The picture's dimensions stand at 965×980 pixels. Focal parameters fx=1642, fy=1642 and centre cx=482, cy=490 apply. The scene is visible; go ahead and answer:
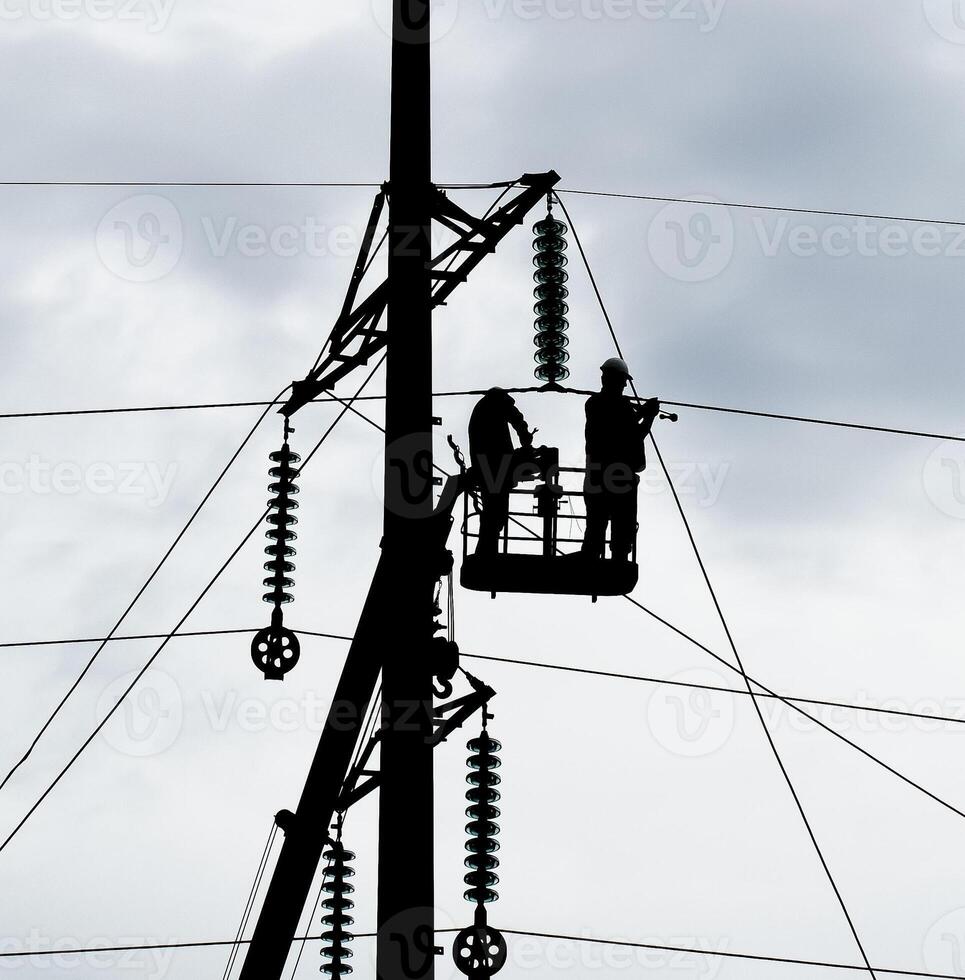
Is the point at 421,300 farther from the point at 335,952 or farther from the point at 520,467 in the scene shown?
the point at 335,952

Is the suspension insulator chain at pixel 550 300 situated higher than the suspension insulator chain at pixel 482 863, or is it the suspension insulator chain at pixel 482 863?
the suspension insulator chain at pixel 550 300

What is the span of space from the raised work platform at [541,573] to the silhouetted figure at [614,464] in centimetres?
40

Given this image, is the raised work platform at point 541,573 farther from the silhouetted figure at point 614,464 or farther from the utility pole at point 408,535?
the utility pole at point 408,535

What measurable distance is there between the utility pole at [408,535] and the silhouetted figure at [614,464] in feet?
6.55

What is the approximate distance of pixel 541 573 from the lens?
45.1 ft

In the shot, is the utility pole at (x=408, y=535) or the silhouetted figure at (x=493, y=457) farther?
the silhouetted figure at (x=493, y=457)

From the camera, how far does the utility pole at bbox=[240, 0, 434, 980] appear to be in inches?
479

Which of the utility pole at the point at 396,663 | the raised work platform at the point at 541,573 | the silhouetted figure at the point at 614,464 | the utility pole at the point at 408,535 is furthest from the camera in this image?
the silhouetted figure at the point at 614,464

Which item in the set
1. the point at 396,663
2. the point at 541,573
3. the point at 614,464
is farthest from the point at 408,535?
the point at 614,464

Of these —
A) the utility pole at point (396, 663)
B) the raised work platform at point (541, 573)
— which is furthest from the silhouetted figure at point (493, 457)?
the utility pole at point (396, 663)

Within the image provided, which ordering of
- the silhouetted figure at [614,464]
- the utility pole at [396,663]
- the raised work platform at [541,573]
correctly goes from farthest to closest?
the silhouetted figure at [614,464] → the raised work platform at [541,573] → the utility pole at [396,663]

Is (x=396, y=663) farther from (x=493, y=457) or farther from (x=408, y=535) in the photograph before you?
(x=493, y=457)

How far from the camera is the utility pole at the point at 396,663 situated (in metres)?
12.2

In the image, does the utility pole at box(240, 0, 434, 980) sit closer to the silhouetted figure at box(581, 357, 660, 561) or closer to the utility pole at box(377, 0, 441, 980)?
the utility pole at box(377, 0, 441, 980)
